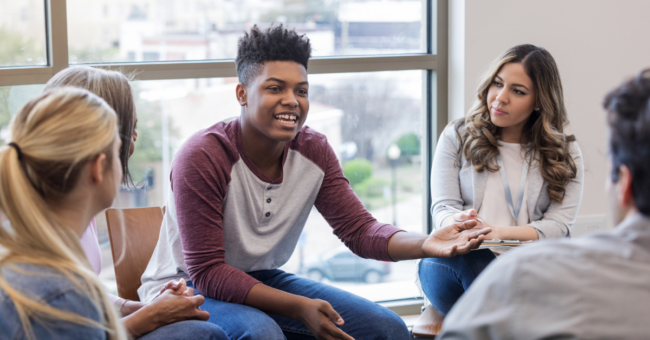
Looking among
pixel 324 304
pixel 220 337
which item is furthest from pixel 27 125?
pixel 324 304

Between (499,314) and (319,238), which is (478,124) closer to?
(319,238)

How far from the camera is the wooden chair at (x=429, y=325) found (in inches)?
65.9

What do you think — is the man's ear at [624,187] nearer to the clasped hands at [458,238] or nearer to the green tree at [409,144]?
the clasped hands at [458,238]

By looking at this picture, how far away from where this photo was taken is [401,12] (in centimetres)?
259

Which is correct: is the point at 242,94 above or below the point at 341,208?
above

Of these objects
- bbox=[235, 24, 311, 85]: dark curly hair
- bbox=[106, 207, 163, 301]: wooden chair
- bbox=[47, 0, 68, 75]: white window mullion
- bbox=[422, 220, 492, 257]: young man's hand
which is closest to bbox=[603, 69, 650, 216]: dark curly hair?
bbox=[422, 220, 492, 257]: young man's hand

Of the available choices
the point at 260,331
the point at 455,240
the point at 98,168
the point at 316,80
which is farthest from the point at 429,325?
the point at 316,80

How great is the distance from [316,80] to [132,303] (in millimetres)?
1278

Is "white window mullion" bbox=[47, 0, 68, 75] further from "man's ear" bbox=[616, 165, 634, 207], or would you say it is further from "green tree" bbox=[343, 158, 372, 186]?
"man's ear" bbox=[616, 165, 634, 207]

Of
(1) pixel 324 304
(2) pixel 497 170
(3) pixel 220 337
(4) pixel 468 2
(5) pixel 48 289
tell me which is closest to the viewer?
(5) pixel 48 289

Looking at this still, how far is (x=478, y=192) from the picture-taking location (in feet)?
6.81

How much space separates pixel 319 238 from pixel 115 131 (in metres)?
1.57

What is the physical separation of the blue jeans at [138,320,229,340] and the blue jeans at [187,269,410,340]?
10 cm

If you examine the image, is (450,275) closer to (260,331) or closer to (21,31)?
(260,331)
